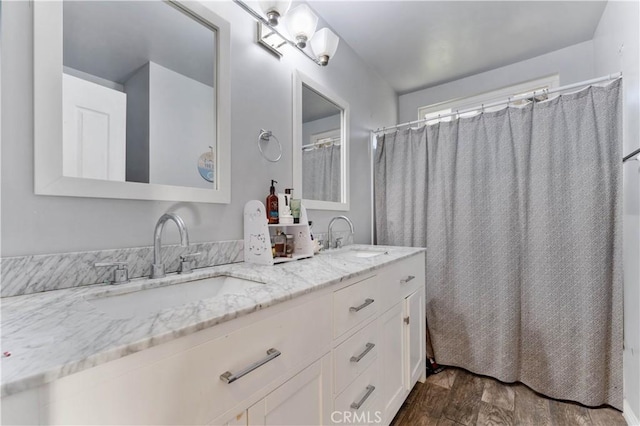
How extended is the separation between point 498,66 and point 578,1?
2.33ft

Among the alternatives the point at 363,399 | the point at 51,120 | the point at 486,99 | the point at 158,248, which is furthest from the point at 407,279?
the point at 486,99

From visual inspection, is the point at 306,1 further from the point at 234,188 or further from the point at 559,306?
the point at 559,306

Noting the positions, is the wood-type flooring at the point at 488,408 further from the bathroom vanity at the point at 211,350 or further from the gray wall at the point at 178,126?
the gray wall at the point at 178,126

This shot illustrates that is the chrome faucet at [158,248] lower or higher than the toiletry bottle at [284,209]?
lower

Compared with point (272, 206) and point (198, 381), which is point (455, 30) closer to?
point (272, 206)

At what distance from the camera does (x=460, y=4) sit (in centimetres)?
176

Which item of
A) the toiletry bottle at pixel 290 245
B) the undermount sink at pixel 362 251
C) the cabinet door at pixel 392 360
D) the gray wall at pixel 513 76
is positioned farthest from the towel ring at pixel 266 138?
the gray wall at pixel 513 76

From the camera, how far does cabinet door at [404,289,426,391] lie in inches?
62.5

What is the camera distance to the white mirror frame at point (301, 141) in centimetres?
166

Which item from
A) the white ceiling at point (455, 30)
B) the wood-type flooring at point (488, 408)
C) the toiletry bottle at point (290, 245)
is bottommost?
the wood-type flooring at point (488, 408)

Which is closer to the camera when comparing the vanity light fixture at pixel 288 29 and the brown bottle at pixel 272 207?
the vanity light fixture at pixel 288 29

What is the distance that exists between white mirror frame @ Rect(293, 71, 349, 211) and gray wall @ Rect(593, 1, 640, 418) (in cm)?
153

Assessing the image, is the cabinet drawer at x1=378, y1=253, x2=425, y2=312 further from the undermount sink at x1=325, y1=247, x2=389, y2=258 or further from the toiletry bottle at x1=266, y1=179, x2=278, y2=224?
the toiletry bottle at x1=266, y1=179, x2=278, y2=224

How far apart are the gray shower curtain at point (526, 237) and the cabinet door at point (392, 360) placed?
28.9 inches
